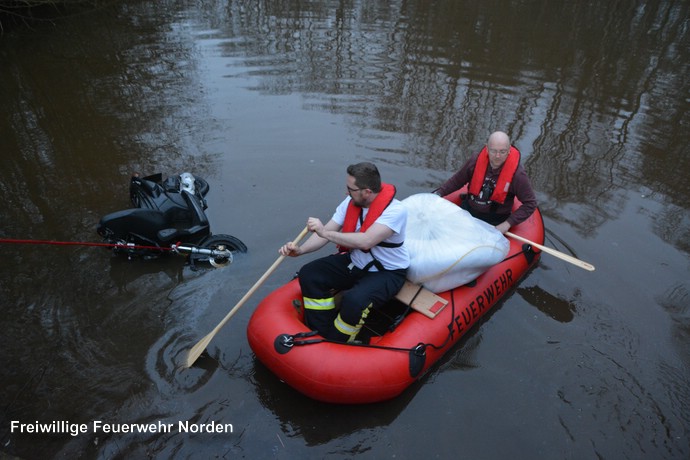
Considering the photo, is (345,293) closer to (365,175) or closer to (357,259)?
(357,259)

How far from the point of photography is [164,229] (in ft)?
16.2

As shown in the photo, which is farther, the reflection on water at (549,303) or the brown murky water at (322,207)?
the reflection on water at (549,303)

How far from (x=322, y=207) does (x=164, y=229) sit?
6.39 feet

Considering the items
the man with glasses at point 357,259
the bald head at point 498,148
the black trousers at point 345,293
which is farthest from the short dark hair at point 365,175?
the bald head at point 498,148

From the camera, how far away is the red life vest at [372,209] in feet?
12.0

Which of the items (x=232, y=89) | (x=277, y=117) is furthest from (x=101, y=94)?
(x=277, y=117)

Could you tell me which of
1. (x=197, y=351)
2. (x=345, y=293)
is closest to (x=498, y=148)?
(x=345, y=293)

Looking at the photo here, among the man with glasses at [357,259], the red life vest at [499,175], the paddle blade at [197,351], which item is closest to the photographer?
the man with glasses at [357,259]

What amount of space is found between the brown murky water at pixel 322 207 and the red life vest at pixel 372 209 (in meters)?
1.39

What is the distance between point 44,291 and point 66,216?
138 cm

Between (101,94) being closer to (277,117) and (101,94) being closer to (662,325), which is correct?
(277,117)

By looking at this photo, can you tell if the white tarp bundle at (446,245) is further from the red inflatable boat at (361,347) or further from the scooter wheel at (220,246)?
the scooter wheel at (220,246)

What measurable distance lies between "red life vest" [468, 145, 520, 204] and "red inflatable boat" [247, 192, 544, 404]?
1047 mm

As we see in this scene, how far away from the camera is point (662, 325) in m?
4.49
